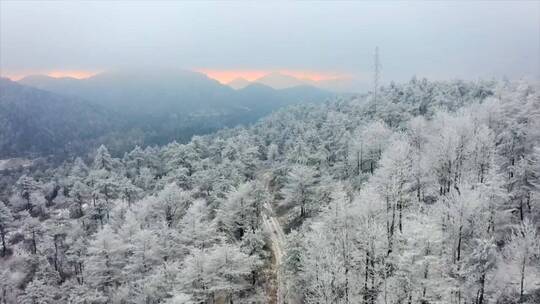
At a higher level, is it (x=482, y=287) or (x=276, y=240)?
(x=482, y=287)

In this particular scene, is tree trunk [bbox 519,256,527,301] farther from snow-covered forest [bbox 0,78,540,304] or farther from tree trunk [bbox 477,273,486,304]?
tree trunk [bbox 477,273,486,304]

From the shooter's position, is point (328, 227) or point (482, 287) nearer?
point (482, 287)

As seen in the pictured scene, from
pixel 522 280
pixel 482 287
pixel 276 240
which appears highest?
pixel 522 280

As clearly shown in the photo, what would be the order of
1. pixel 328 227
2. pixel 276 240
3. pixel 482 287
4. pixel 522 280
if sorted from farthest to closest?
pixel 276 240 < pixel 328 227 < pixel 482 287 < pixel 522 280

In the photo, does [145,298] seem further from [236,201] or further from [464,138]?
[464,138]

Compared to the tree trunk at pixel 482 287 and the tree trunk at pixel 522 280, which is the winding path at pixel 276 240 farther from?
the tree trunk at pixel 522 280

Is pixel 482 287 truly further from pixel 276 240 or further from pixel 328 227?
pixel 276 240

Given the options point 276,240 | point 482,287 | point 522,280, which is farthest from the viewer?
point 276,240

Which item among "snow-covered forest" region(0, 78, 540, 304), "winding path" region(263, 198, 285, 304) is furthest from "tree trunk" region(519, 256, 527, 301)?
"winding path" region(263, 198, 285, 304)

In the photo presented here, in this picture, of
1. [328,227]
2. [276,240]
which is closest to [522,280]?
[328,227]

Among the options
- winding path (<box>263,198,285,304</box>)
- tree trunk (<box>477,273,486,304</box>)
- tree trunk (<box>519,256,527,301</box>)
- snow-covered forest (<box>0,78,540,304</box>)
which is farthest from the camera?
winding path (<box>263,198,285,304</box>)
